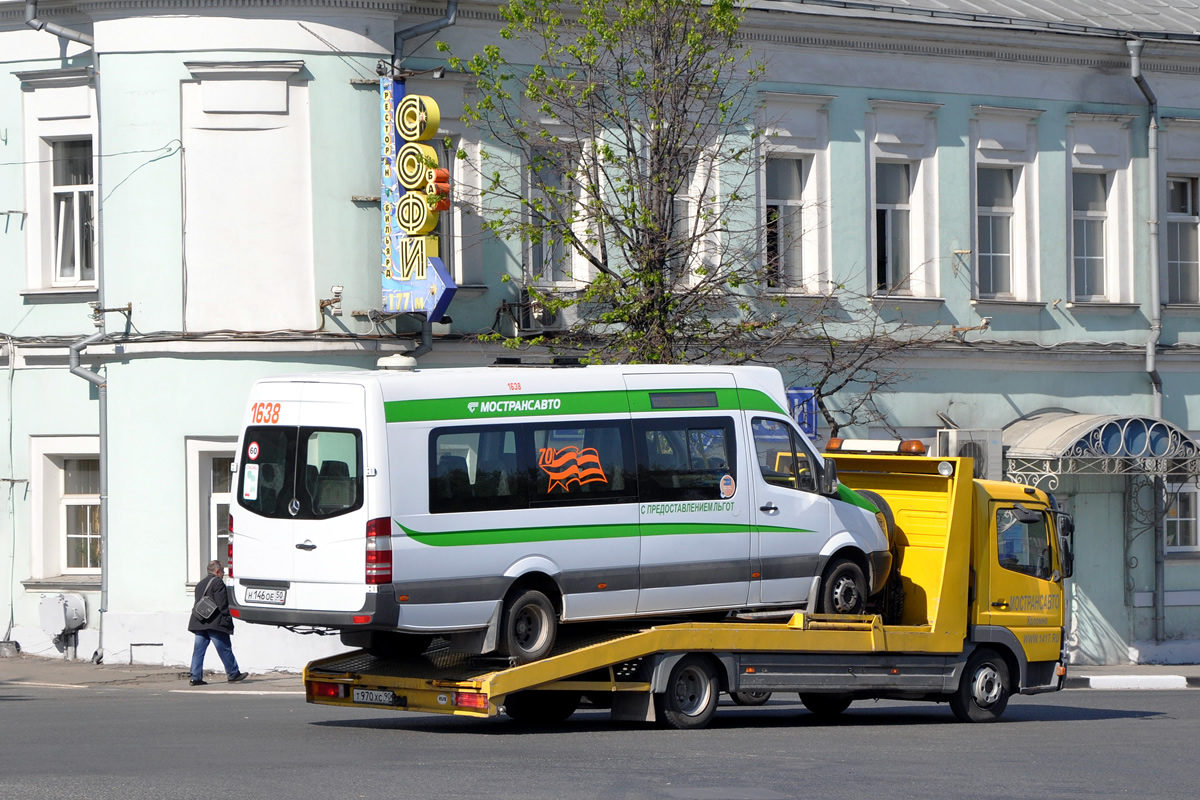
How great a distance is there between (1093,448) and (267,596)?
15841 millimetres

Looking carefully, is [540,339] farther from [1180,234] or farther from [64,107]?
[1180,234]

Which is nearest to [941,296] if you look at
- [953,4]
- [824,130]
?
[824,130]

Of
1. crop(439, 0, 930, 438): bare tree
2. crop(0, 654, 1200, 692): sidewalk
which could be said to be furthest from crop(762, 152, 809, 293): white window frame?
crop(0, 654, 1200, 692): sidewalk

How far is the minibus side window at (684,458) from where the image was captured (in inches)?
563

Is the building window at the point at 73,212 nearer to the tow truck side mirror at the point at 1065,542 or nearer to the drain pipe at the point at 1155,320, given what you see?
the tow truck side mirror at the point at 1065,542

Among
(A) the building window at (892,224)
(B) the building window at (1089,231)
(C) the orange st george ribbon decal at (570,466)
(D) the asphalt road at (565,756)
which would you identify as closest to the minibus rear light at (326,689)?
(D) the asphalt road at (565,756)

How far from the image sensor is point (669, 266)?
21.5m

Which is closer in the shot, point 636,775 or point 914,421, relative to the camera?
point 636,775

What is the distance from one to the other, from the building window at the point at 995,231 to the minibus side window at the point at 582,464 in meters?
14.3

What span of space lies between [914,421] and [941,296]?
2001mm

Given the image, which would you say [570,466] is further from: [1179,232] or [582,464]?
[1179,232]

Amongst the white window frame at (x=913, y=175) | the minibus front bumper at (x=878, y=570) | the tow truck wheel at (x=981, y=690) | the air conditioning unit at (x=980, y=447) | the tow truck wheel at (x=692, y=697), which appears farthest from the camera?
the white window frame at (x=913, y=175)

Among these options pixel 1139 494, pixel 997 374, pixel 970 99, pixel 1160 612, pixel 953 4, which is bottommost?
pixel 1160 612

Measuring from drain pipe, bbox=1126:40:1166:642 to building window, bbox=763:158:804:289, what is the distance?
6105 millimetres
